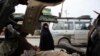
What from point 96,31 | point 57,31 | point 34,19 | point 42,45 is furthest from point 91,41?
point 57,31

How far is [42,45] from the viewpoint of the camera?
165 cm

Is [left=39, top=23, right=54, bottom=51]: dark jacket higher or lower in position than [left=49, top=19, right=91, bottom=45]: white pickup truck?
higher

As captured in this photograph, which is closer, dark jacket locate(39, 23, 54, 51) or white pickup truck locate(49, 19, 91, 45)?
dark jacket locate(39, 23, 54, 51)

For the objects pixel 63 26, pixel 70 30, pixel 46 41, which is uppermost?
pixel 46 41

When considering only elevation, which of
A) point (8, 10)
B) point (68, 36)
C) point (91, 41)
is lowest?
point (68, 36)

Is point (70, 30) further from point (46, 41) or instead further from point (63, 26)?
point (46, 41)

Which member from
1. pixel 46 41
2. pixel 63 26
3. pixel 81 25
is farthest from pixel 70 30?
pixel 46 41

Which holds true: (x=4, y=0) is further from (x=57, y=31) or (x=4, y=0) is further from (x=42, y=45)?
(x=57, y=31)

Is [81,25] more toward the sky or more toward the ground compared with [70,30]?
more toward the sky

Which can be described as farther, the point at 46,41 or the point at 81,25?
the point at 81,25

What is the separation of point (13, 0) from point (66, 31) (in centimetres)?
941

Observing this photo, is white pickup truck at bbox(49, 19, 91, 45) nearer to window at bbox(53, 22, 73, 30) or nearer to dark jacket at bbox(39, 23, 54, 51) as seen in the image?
window at bbox(53, 22, 73, 30)

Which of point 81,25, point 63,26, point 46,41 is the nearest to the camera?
point 46,41

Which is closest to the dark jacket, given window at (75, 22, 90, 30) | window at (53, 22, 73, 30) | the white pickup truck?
the white pickup truck
